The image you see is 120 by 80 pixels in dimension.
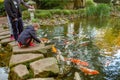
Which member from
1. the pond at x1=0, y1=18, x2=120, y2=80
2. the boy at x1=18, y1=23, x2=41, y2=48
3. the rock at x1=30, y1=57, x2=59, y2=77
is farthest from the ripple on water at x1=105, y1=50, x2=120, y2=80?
the boy at x1=18, y1=23, x2=41, y2=48

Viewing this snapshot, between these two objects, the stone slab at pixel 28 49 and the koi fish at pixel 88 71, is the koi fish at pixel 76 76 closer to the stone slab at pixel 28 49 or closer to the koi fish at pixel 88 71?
the koi fish at pixel 88 71

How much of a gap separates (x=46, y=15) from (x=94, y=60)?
7.76 m

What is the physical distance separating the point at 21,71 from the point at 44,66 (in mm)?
459

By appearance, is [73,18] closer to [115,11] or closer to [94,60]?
[115,11]

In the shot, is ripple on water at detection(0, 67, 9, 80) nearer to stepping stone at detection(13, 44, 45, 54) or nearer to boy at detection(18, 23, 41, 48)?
stepping stone at detection(13, 44, 45, 54)

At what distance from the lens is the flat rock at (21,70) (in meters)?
4.75

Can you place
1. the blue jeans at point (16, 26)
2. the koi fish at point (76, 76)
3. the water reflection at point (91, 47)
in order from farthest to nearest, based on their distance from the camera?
the blue jeans at point (16, 26)
the water reflection at point (91, 47)
the koi fish at point (76, 76)

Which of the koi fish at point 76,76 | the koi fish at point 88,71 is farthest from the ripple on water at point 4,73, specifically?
the koi fish at point 88,71

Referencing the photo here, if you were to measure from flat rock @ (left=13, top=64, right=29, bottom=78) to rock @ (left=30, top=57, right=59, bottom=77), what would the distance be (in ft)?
0.49

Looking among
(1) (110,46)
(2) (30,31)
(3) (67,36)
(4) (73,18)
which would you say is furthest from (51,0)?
(2) (30,31)

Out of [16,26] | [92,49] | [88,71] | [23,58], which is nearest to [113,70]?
[88,71]

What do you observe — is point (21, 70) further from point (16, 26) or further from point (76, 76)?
point (16, 26)

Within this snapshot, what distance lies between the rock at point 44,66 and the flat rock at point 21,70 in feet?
0.49

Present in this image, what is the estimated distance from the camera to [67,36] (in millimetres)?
9258
